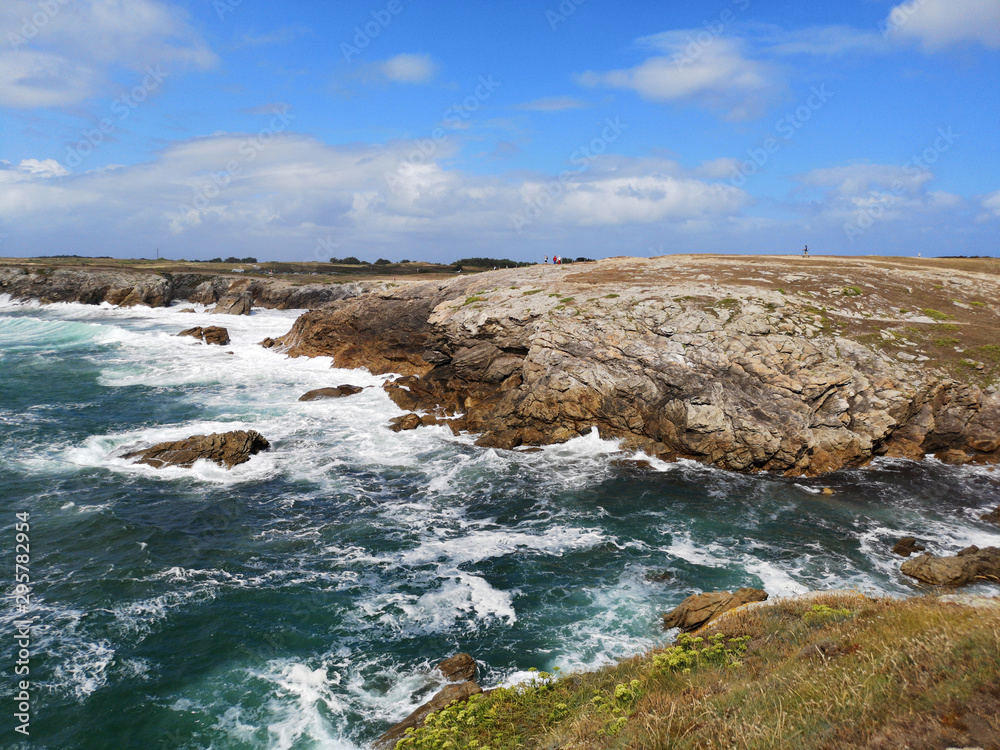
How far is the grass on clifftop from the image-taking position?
6273 mm

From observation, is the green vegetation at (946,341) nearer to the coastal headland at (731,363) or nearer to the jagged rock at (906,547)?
the coastal headland at (731,363)

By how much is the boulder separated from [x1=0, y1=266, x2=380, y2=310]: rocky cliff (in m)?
68.1

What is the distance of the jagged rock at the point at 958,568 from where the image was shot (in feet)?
52.6

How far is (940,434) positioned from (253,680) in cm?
2973

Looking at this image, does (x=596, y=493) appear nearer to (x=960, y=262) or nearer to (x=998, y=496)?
(x=998, y=496)

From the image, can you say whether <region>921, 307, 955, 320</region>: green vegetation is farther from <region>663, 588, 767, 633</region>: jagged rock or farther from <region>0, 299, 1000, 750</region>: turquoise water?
<region>663, 588, 767, 633</region>: jagged rock

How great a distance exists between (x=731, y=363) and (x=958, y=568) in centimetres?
1350

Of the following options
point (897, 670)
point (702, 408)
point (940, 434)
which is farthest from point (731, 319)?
point (897, 670)

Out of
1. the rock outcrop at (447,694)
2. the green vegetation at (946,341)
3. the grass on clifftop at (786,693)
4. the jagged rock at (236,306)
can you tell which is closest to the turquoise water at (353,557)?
the rock outcrop at (447,694)

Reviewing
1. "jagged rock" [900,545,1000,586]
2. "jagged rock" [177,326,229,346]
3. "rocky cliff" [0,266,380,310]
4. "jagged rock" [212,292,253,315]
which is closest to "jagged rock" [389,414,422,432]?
"jagged rock" [900,545,1000,586]

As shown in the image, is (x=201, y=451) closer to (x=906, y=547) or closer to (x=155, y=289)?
(x=906, y=547)

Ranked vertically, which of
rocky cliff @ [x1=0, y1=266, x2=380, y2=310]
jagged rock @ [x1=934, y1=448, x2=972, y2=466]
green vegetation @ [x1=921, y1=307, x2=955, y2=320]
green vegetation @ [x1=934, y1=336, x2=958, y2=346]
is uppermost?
rocky cliff @ [x1=0, y1=266, x2=380, y2=310]

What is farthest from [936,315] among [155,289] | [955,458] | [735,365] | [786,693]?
[155,289]

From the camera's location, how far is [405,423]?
31.1 meters
